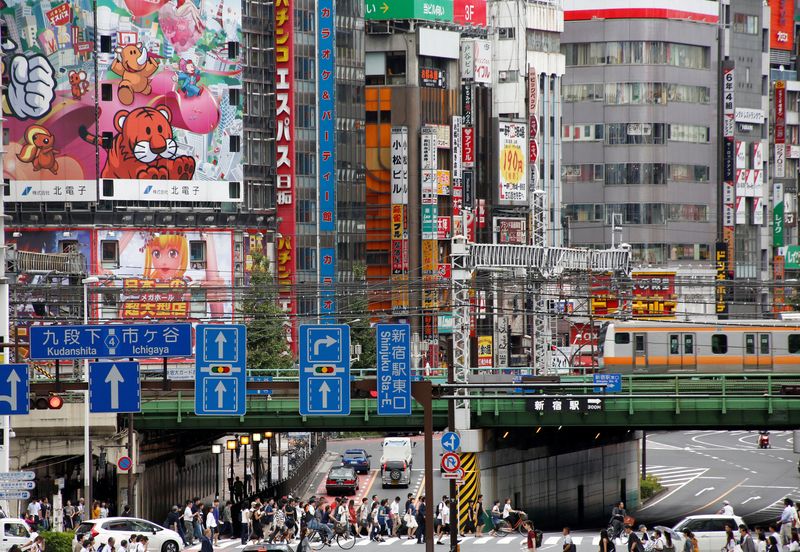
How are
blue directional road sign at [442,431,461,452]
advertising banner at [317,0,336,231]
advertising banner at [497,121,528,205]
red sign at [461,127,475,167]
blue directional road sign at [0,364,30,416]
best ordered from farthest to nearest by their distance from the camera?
advertising banner at [497,121,528,205]
red sign at [461,127,475,167]
advertising banner at [317,0,336,231]
blue directional road sign at [442,431,461,452]
blue directional road sign at [0,364,30,416]

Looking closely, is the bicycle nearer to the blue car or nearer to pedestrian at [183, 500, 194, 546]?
pedestrian at [183, 500, 194, 546]

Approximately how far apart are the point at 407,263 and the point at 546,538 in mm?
60530

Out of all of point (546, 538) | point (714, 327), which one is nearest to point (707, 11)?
point (714, 327)

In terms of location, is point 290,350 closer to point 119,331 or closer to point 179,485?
point 179,485

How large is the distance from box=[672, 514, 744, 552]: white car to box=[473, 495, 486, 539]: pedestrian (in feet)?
36.3

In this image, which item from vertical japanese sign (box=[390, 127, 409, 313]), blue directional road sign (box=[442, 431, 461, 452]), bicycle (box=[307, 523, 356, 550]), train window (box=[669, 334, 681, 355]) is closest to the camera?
blue directional road sign (box=[442, 431, 461, 452])

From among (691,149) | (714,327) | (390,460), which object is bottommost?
(390,460)

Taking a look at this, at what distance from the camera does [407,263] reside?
12444 centimetres

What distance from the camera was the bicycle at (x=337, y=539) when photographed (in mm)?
61844

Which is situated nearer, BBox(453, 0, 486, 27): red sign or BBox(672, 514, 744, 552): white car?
BBox(672, 514, 744, 552): white car

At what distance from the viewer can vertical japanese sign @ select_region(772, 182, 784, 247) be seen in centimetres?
15725

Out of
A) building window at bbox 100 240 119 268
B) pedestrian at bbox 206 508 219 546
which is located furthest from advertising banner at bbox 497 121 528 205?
pedestrian at bbox 206 508 219 546

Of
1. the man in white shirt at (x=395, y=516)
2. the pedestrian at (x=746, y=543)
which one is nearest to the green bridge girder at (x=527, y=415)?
the man in white shirt at (x=395, y=516)

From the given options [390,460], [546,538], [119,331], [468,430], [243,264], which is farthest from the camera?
[243,264]
